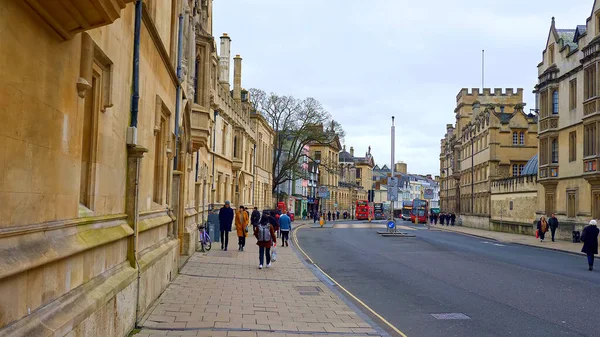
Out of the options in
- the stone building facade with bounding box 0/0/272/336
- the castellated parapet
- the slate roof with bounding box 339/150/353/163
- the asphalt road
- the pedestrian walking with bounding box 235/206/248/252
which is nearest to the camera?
the stone building facade with bounding box 0/0/272/336

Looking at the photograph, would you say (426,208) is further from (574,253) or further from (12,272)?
(12,272)

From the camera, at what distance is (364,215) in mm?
89938

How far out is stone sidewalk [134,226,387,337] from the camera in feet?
26.8

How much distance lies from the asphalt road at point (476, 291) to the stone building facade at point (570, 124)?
12.3 meters

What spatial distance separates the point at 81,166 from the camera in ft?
19.5

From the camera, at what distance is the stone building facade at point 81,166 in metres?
3.89

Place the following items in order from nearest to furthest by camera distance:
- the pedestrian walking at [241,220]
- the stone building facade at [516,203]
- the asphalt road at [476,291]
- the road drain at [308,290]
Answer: the asphalt road at [476,291], the road drain at [308,290], the pedestrian walking at [241,220], the stone building facade at [516,203]

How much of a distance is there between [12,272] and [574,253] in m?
26.6

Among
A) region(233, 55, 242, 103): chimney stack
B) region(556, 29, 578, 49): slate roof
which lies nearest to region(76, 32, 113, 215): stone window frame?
region(233, 55, 242, 103): chimney stack

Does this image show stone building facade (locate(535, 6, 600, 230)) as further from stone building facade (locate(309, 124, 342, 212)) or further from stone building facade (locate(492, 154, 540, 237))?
stone building facade (locate(309, 124, 342, 212))

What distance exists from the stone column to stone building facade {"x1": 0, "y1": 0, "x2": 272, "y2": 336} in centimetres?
1

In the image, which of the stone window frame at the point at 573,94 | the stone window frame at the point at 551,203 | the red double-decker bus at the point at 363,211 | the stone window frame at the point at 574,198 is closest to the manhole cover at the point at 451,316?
the stone window frame at the point at 574,198

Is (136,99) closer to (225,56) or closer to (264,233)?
(264,233)

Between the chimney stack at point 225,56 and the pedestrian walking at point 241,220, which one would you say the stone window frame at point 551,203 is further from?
the pedestrian walking at point 241,220
